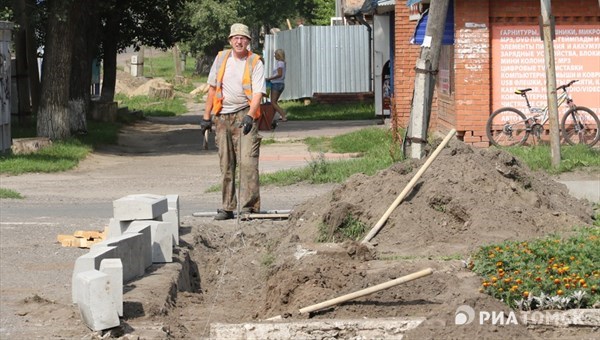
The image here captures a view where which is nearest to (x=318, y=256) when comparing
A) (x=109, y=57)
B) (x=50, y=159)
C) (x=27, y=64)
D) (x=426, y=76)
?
(x=426, y=76)

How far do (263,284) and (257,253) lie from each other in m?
1.46

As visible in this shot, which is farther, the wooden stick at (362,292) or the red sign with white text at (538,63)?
the red sign with white text at (538,63)

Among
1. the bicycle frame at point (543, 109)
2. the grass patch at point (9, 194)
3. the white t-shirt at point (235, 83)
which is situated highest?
the white t-shirt at point (235, 83)

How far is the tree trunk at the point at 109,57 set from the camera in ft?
113

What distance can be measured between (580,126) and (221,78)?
8.22 m

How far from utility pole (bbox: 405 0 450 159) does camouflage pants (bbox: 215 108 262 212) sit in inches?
86.7

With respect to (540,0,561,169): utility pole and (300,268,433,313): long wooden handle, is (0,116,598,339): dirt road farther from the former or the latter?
(540,0,561,169): utility pole

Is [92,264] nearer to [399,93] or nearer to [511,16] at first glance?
[511,16]

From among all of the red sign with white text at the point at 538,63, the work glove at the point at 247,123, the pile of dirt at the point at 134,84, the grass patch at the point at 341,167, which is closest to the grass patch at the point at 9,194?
the grass patch at the point at 341,167

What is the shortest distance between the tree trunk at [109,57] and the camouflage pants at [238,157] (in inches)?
858

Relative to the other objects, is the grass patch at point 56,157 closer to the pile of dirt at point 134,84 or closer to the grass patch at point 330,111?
the grass patch at point 330,111

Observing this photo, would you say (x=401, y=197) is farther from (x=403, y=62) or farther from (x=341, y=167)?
(x=403, y=62)

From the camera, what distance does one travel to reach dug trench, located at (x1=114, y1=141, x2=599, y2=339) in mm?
7629

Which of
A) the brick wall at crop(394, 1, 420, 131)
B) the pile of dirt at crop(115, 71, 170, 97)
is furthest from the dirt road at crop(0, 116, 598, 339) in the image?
the pile of dirt at crop(115, 71, 170, 97)
